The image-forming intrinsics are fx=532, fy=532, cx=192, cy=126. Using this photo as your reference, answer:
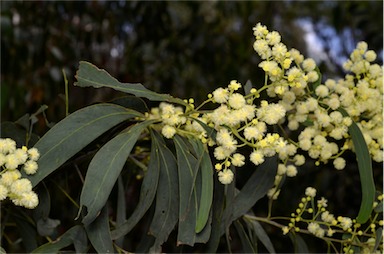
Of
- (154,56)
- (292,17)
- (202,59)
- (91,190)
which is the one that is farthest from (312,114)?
(292,17)

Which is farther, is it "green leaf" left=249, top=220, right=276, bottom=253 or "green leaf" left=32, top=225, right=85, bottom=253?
"green leaf" left=249, top=220, right=276, bottom=253

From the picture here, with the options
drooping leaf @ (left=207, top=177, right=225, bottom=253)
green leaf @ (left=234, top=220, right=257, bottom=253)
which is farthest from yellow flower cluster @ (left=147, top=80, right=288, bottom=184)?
green leaf @ (left=234, top=220, right=257, bottom=253)

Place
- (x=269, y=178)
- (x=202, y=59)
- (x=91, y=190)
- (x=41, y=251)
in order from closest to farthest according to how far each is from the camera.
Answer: (x=91, y=190)
(x=41, y=251)
(x=269, y=178)
(x=202, y=59)

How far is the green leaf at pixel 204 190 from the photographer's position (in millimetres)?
787

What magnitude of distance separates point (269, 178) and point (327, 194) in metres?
1.52

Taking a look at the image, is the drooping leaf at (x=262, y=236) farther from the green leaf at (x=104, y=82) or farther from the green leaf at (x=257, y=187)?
the green leaf at (x=104, y=82)

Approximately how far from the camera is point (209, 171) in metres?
0.81

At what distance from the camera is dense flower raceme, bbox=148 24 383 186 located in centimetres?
79

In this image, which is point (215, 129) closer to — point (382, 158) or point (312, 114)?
point (312, 114)

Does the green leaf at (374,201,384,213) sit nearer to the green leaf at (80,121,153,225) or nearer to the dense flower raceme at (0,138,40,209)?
the green leaf at (80,121,153,225)

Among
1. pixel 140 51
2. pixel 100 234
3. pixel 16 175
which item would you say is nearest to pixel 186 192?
pixel 100 234

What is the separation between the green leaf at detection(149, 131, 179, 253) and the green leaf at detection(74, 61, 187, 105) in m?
0.08

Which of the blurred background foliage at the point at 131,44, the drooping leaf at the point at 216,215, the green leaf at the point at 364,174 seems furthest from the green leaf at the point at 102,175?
the blurred background foliage at the point at 131,44

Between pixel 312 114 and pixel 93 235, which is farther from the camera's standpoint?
pixel 312 114
